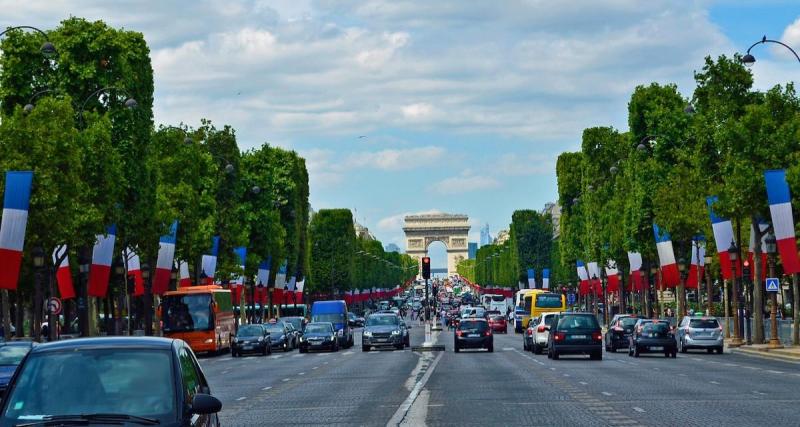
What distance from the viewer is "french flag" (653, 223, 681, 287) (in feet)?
234

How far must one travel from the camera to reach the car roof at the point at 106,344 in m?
12.1

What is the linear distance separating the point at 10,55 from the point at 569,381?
3025cm

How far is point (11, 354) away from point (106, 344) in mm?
19463

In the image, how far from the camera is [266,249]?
9625cm

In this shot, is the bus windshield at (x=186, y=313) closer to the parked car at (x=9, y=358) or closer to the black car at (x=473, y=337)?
the black car at (x=473, y=337)

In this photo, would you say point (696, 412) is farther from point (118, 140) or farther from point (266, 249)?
point (266, 249)

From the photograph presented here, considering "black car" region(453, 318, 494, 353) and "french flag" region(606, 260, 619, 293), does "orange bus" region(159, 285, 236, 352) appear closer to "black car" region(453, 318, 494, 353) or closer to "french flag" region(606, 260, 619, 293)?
"black car" region(453, 318, 494, 353)

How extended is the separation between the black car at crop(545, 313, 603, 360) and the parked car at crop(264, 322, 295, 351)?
2572 centimetres

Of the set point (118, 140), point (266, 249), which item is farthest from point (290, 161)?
point (118, 140)

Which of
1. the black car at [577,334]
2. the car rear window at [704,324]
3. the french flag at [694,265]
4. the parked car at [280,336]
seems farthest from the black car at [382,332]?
the french flag at [694,265]

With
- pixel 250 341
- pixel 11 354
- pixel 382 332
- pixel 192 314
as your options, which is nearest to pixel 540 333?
pixel 382 332

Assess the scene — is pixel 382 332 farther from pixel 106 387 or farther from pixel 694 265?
pixel 106 387

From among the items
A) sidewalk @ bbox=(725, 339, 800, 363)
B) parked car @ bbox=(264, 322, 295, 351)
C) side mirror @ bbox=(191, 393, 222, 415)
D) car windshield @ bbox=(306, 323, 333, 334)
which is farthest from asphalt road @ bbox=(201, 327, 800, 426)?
parked car @ bbox=(264, 322, 295, 351)

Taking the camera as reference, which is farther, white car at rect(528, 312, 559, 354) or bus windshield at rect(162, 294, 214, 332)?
bus windshield at rect(162, 294, 214, 332)
